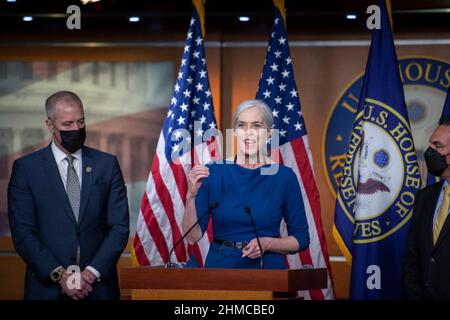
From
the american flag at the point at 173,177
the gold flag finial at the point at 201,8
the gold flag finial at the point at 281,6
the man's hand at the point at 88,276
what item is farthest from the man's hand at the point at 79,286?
the gold flag finial at the point at 281,6

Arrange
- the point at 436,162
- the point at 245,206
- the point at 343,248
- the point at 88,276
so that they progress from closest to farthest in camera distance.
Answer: the point at 245,206 → the point at 88,276 → the point at 436,162 → the point at 343,248

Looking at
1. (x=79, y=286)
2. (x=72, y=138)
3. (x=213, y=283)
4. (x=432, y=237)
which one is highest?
(x=72, y=138)

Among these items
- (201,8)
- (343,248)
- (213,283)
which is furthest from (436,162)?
(201,8)

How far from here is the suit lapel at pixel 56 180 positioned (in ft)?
15.8

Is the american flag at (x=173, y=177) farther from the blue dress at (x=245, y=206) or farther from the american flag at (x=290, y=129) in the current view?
the blue dress at (x=245, y=206)

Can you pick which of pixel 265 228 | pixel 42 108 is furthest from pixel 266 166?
pixel 42 108

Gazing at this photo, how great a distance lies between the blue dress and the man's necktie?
2.34ft

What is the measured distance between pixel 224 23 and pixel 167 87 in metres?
0.74

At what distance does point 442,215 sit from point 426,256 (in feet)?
0.89

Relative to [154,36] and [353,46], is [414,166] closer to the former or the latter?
[353,46]

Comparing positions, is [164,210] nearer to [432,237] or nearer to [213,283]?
[432,237]

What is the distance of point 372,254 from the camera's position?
6.05m

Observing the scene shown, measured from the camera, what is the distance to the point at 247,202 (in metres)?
4.58

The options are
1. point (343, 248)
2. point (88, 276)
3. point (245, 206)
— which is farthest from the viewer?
point (343, 248)
